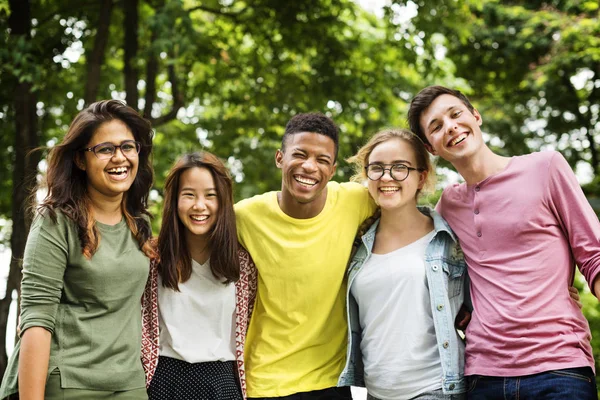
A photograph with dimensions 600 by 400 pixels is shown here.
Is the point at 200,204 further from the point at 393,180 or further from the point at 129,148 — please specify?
the point at 393,180

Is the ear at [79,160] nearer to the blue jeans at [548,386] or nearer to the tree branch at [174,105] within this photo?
the blue jeans at [548,386]

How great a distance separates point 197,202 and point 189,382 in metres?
0.89

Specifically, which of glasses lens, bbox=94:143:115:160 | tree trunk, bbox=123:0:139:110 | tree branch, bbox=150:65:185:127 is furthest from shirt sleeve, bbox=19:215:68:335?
tree branch, bbox=150:65:185:127

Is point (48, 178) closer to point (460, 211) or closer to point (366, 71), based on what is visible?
point (460, 211)

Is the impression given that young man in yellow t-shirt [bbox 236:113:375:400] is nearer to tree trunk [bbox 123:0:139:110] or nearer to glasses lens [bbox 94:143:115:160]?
glasses lens [bbox 94:143:115:160]

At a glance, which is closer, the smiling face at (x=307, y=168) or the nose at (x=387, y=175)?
the nose at (x=387, y=175)

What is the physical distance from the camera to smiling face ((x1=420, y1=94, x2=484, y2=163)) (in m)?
3.48

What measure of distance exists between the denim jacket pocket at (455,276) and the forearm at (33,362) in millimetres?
1919

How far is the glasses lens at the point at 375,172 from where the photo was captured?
366cm

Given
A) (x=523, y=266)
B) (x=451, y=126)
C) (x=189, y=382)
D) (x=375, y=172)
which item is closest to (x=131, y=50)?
(x=375, y=172)

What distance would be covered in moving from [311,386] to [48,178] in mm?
1652

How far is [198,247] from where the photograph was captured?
3.60 m

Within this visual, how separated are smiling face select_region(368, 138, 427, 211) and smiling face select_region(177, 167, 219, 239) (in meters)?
0.86

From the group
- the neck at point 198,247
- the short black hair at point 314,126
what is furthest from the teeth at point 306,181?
the neck at point 198,247
